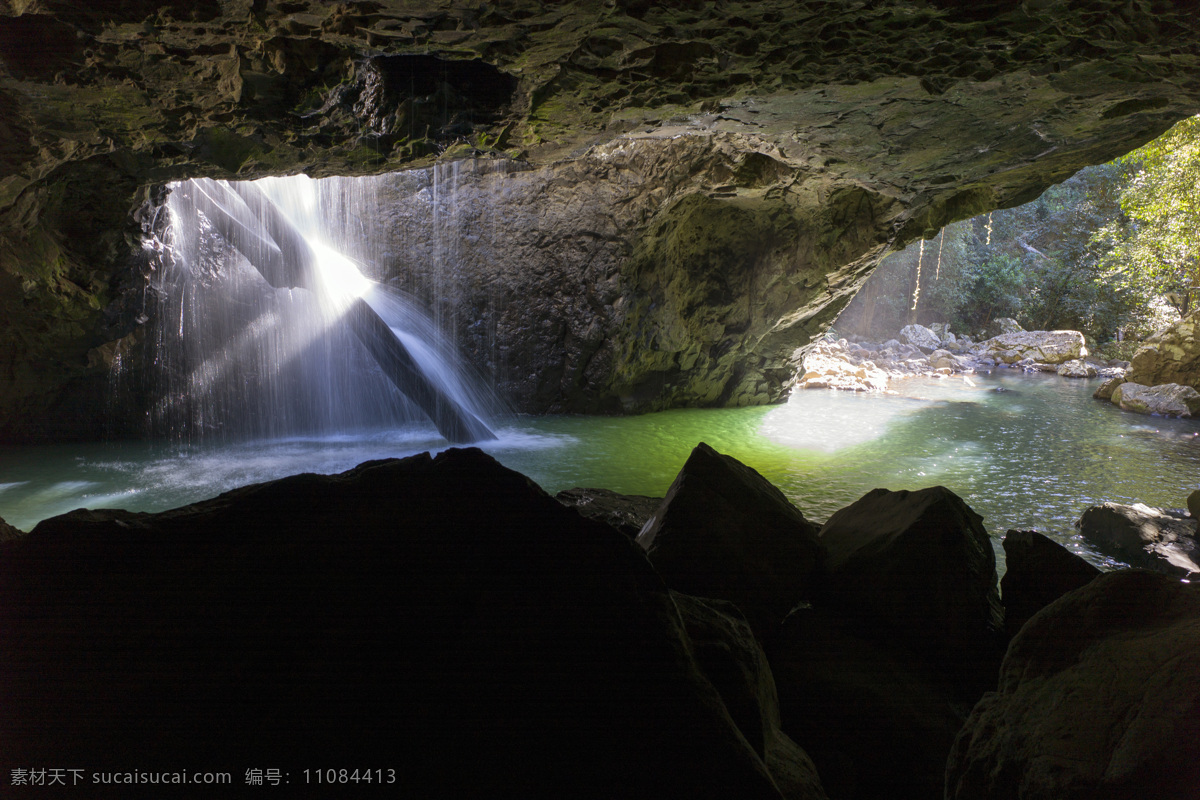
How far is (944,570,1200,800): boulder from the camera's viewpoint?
49.9 inches

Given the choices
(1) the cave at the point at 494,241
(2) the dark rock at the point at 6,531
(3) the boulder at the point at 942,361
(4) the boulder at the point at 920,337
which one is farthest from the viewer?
(4) the boulder at the point at 920,337

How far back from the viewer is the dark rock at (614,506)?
11.9 feet

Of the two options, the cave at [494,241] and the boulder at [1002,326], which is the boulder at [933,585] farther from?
the boulder at [1002,326]

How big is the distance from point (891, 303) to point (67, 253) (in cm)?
3184

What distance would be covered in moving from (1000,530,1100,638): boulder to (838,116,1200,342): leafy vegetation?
1325cm

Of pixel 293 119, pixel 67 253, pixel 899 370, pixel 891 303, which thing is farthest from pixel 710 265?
pixel 891 303

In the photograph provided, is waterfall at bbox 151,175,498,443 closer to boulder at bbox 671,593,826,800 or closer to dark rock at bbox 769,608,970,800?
dark rock at bbox 769,608,970,800

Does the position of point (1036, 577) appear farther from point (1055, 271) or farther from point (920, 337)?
point (1055, 271)

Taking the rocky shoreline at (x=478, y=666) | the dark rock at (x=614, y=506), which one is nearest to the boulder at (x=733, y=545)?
the rocky shoreline at (x=478, y=666)

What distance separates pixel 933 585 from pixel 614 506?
6.73 ft

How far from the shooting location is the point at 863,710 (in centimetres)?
217

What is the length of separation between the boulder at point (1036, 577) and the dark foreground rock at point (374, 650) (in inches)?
75.8

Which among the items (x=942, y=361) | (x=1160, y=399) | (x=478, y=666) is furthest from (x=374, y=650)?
(x=942, y=361)

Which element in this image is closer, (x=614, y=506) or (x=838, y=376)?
(x=614, y=506)
